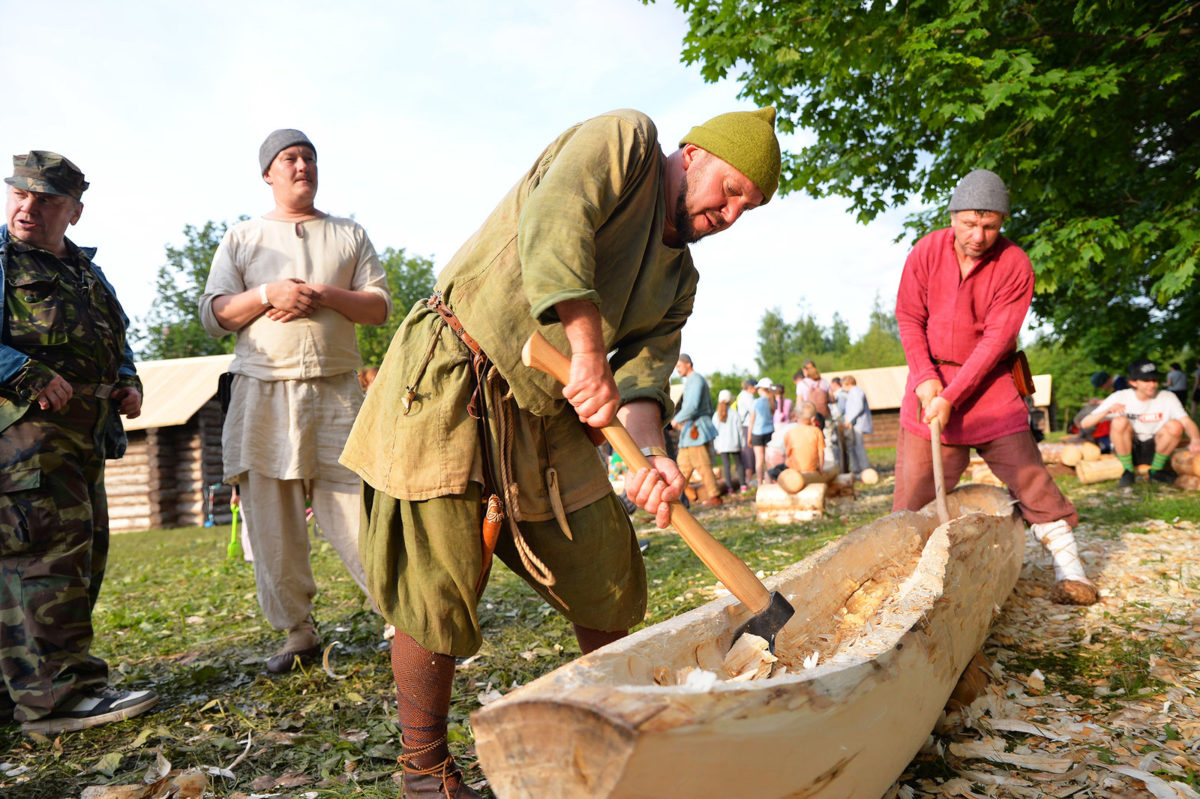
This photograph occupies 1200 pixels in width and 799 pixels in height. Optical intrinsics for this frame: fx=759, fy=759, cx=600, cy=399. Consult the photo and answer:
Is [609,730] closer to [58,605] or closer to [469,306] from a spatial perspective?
[469,306]

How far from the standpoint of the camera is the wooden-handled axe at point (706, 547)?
166cm

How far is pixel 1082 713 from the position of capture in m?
2.40

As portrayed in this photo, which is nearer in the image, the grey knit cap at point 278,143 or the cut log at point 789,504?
the grey knit cap at point 278,143

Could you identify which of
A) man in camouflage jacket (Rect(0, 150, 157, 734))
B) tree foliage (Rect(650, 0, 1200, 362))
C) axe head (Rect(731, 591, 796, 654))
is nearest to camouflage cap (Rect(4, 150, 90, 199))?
man in camouflage jacket (Rect(0, 150, 157, 734))

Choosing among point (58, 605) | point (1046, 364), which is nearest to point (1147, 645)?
point (58, 605)

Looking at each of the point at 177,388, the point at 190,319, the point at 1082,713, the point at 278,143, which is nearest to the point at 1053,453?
the point at 1082,713

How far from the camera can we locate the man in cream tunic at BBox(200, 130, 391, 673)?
119 inches

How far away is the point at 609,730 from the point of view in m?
0.99

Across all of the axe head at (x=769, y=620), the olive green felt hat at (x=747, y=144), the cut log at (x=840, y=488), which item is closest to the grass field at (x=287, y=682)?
the axe head at (x=769, y=620)

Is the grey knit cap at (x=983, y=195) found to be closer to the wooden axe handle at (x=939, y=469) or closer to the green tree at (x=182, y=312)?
the wooden axe handle at (x=939, y=469)

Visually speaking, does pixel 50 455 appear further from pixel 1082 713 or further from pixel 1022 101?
pixel 1022 101

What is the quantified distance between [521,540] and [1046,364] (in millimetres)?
41958

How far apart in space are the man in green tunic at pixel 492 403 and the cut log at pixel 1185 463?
25.7 ft

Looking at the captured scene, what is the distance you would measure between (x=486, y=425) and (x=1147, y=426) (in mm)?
8563
